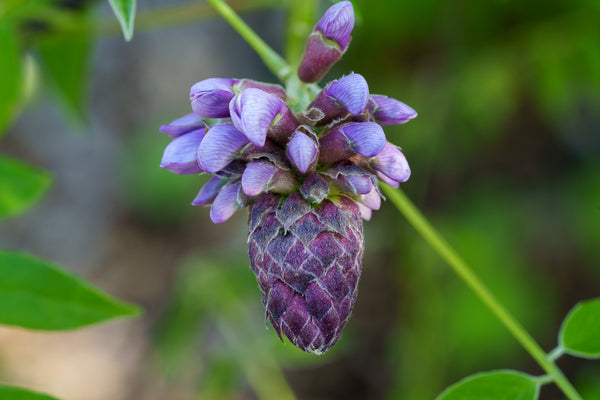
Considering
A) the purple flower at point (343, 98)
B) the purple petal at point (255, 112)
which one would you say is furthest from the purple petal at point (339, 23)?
the purple petal at point (255, 112)

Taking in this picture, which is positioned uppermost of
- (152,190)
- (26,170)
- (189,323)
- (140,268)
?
(26,170)

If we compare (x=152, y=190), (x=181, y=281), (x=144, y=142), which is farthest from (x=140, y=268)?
(x=181, y=281)

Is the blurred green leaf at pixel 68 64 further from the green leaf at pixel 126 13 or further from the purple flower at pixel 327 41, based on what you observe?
the purple flower at pixel 327 41

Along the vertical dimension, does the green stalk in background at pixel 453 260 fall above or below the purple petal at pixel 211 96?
below

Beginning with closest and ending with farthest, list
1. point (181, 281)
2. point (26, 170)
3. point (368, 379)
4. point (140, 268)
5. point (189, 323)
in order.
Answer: point (26, 170) < point (189, 323) < point (181, 281) < point (368, 379) < point (140, 268)

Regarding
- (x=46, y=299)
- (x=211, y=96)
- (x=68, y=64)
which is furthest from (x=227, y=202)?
(x=68, y=64)

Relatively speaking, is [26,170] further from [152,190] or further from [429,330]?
[152,190]
